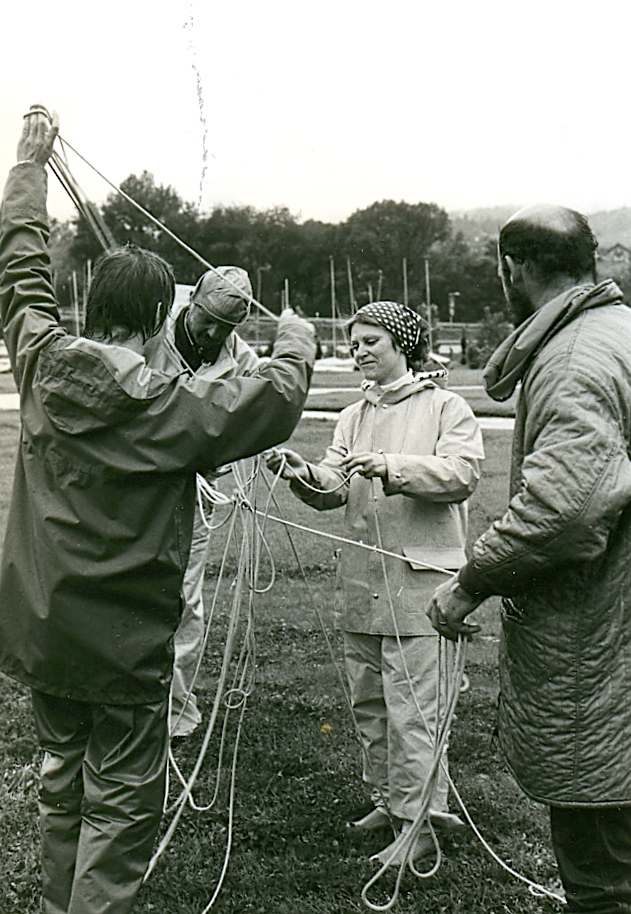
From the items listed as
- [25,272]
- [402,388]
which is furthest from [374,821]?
[25,272]

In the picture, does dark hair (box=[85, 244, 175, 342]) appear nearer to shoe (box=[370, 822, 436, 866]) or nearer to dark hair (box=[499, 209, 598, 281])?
dark hair (box=[499, 209, 598, 281])

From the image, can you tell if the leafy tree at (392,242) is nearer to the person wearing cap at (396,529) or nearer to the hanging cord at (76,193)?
the person wearing cap at (396,529)

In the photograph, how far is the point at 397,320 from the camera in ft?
10.8

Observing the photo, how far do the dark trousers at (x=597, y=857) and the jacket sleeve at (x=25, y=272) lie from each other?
5.47ft

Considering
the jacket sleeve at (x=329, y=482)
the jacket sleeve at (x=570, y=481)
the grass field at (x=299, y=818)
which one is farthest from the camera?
the jacket sleeve at (x=329, y=482)

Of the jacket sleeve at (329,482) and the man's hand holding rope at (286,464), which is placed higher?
the man's hand holding rope at (286,464)

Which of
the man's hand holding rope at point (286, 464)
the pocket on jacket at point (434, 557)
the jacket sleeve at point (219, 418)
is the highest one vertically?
the jacket sleeve at point (219, 418)

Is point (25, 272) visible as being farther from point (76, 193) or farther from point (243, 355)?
point (243, 355)

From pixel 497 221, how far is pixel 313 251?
12254 mm

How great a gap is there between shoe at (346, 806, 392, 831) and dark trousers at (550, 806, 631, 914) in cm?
116

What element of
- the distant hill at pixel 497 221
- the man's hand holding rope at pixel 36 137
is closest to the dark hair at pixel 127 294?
the man's hand holding rope at pixel 36 137

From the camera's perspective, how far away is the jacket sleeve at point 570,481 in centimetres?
203

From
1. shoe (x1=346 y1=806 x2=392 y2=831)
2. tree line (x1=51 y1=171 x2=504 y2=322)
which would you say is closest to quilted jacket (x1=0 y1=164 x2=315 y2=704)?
tree line (x1=51 y1=171 x2=504 y2=322)

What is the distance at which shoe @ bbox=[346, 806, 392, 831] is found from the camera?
331cm
